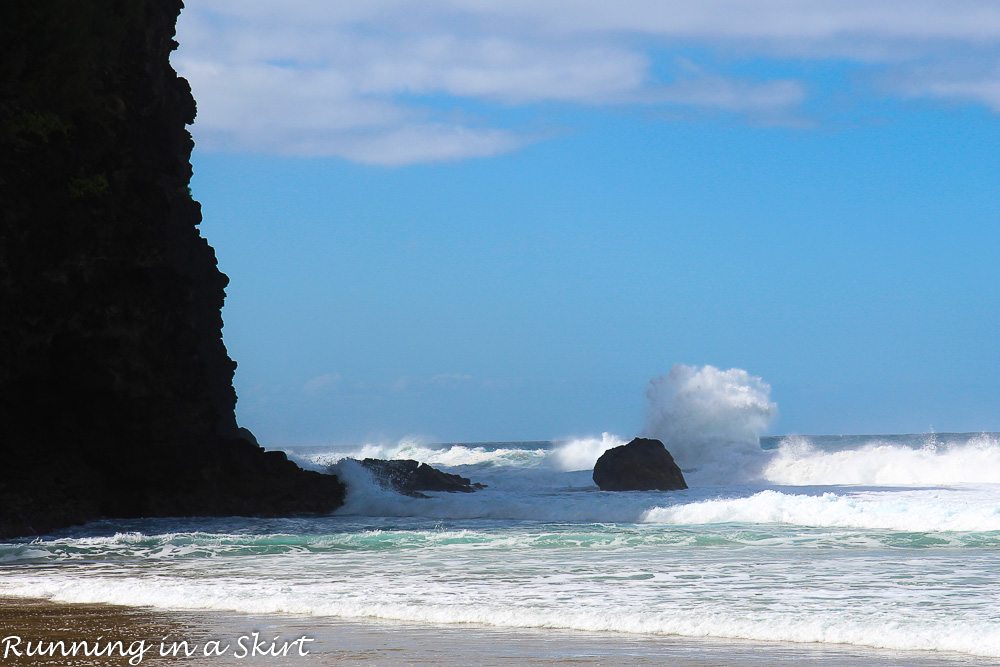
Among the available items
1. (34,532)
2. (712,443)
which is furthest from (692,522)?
(712,443)

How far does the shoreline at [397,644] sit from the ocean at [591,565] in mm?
274

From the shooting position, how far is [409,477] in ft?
91.5

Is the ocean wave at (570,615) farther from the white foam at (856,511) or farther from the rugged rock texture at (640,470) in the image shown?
the rugged rock texture at (640,470)

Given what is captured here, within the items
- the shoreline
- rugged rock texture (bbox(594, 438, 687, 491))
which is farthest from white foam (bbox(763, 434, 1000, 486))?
the shoreline

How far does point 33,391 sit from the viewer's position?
20469 mm

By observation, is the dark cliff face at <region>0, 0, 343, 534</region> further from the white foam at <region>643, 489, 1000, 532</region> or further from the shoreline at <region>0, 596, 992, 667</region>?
the shoreline at <region>0, 596, 992, 667</region>

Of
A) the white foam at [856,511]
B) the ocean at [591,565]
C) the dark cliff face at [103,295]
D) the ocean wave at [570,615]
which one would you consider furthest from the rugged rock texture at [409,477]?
the ocean wave at [570,615]

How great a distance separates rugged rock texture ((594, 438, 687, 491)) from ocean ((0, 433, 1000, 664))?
145 cm

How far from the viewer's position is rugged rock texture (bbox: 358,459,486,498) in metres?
Answer: 27.0

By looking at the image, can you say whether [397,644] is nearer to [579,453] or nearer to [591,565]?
[591,565]

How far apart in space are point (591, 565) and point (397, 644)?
5145mm

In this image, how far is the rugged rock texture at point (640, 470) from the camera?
2661 centimetres

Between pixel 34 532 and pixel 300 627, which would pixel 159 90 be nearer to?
pixel 34 532

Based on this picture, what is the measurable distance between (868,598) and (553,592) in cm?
292
